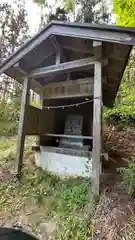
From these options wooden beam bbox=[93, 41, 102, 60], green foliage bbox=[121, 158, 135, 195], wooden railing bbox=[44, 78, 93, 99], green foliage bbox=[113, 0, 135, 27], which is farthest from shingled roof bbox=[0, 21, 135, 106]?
green foliage bbox=[121, 158, 135, 195]

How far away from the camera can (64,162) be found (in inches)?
190

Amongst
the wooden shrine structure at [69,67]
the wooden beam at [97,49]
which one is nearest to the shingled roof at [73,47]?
the wooden shrine structure at [69,67]

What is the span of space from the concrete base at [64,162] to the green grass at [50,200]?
228 mm

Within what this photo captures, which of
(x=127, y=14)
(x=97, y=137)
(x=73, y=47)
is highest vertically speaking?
(x=127, y=14)

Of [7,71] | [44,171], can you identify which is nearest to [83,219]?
[44,171]

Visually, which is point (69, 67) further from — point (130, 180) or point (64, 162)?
point (130, 180)

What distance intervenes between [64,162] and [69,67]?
2.50 m

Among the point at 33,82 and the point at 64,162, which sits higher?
the point at 33,82

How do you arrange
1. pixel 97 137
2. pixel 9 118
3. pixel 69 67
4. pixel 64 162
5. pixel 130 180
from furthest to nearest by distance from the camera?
pixel 9 118 → pixel 64 162 → pixel 69 67 → pixel 97 137 → pixel 130 180

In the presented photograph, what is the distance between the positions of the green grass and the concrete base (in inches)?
9.0

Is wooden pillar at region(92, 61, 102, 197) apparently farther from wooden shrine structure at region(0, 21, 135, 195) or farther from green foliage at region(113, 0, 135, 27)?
green foliage at region(113, 0, 135, 27)

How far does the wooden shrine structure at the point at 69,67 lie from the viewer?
3596 millimetres

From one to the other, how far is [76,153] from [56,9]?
8067mm

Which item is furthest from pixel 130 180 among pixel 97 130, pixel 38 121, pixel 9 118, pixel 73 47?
pixel 9 118
